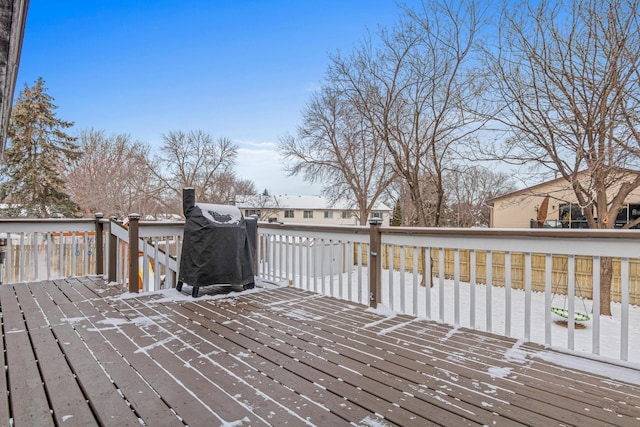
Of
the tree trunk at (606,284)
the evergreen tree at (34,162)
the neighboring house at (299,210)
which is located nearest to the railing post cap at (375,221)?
the tree trunk at (606,284)

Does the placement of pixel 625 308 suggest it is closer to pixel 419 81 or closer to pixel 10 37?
pixel 10 37

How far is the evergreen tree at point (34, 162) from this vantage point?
1488 cm

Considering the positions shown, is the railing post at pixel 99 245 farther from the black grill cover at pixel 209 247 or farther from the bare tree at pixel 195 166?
the bare tree at pixel 195 166

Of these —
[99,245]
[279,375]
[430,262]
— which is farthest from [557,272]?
[99,245]

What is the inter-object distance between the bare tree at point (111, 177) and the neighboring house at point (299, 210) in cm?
972

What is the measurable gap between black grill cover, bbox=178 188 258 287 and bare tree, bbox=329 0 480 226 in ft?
23.8

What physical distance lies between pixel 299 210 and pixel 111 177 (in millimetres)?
15589

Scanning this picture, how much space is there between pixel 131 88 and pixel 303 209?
19691mm

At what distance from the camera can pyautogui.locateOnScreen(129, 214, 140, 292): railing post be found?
12.5 feet

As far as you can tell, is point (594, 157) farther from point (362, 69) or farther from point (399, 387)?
point (399, 387)

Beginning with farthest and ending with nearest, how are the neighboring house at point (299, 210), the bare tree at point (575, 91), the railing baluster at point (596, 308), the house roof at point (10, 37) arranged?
the neighboring house at point (299, 210)
the bare tree at point (575, 91)
the railing baluster at point (596, 308)
the house roof at point (10, 37)

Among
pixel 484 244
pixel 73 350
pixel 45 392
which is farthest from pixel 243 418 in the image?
pixel 484 244

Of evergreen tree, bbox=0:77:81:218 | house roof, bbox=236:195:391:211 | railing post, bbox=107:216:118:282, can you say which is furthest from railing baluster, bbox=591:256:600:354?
house roof, bbox=236:195:391:211

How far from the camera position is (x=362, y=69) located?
10273 millimetres
